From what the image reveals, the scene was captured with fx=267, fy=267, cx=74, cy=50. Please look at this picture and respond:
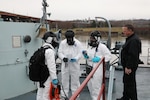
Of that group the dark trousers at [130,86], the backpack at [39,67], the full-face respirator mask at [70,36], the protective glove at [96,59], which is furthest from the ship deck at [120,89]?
the backpack at [39,67]

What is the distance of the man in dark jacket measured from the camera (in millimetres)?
4184

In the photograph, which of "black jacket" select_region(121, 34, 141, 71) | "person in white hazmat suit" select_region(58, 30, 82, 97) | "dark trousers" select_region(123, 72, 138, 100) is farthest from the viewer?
"person in white hazmat suit" select_region(58, 30, 82, 97)

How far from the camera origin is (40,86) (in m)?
4.22

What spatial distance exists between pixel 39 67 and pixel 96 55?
4.02ft

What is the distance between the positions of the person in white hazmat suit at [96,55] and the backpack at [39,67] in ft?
3.32

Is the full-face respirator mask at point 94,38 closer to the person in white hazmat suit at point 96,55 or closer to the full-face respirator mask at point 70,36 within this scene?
the person in white hazmat suit at point 96,55

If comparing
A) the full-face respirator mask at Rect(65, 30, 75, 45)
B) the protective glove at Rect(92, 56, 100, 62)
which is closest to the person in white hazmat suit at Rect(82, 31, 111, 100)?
the protective glove at Rect(92, 56, 100, 62)

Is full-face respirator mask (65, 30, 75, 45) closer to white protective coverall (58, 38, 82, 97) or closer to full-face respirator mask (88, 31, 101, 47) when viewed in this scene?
white protective coverall (58, 38, 82, 97)

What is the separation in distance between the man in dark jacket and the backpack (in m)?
1.28

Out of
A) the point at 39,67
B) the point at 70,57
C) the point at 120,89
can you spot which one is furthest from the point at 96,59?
the point at 120,89

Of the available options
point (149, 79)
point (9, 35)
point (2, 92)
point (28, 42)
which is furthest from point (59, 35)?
point (149, 79)

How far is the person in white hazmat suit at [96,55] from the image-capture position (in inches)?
187

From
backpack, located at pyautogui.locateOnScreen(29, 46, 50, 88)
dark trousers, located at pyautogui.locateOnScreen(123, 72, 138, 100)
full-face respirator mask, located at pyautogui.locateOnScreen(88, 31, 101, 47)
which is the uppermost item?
full-face respirator mask, located at pyautogui.locateOnScreen(88, 31, 101, 47)

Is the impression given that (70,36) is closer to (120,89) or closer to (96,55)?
(96,55)
